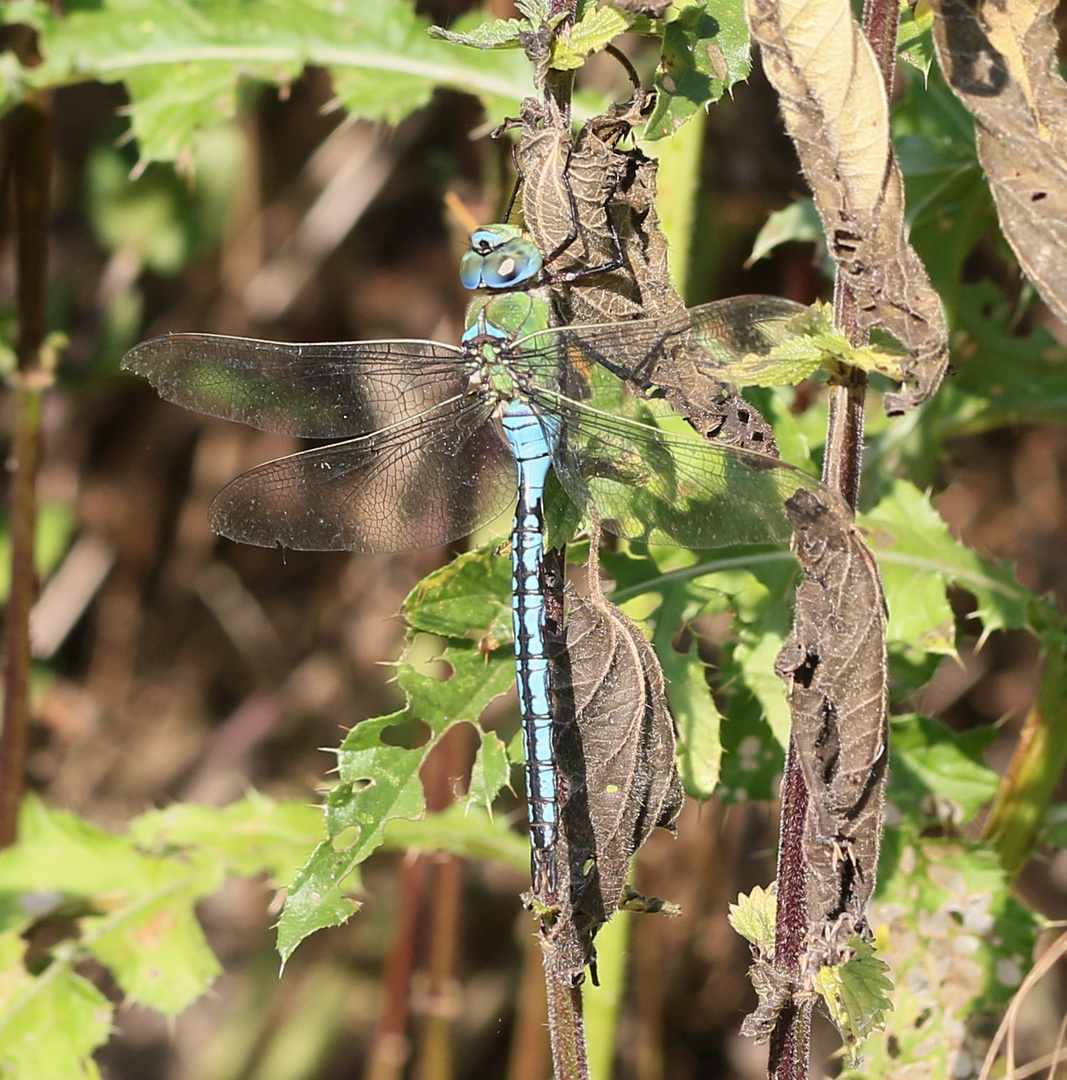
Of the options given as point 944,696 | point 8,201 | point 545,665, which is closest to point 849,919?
point 545,665

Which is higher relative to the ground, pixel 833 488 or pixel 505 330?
pixel 505 330

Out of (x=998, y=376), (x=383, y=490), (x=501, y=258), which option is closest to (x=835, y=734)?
(x=501, y=258)

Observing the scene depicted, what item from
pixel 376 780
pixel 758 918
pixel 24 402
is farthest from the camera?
pixel 24 402

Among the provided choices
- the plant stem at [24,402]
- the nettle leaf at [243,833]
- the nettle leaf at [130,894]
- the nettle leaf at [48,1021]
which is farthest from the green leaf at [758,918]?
the plant stem at [24,402]

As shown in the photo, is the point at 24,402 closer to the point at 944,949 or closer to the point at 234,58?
the point at 234,58

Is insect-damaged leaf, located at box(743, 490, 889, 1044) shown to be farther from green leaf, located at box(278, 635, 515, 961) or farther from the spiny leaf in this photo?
the spiny leaf

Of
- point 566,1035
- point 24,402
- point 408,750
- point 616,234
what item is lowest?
point 566,1035

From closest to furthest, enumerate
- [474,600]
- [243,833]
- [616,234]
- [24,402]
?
[616,234]
[474,600]
[243,833]
[24,402]

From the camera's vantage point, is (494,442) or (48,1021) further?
(48,1021)
